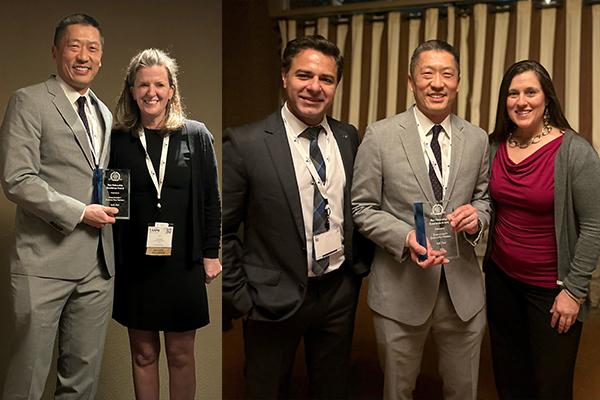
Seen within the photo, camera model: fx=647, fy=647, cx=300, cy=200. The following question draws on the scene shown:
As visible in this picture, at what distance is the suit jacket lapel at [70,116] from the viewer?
6.26 feet

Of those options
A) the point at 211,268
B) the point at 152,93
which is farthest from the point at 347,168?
the point at 152,93

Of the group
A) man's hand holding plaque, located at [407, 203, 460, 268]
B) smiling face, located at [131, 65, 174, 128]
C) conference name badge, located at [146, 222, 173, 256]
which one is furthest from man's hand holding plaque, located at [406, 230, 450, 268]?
smiling face, located at [131, 65, 174, 128]

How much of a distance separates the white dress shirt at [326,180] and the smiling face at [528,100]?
1.98 ft

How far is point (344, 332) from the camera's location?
7.36 feet

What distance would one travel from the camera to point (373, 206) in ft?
6.93

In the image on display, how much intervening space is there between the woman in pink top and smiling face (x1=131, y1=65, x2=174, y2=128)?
110 centimetres

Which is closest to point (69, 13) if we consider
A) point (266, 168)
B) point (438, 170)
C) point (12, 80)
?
point (12, 80)

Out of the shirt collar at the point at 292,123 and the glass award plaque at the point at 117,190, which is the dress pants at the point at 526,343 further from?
the glass award plaque at the point at 117,190

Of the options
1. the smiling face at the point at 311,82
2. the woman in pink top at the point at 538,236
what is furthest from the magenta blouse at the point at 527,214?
the smiling face at the point at 311,82

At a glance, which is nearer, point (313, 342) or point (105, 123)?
point (105, 123)

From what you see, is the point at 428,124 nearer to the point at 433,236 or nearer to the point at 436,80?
the point at 436,80

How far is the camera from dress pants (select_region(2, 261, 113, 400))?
192 centimetres

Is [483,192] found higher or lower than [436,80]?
lower

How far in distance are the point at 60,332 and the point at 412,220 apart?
3.79 feet
